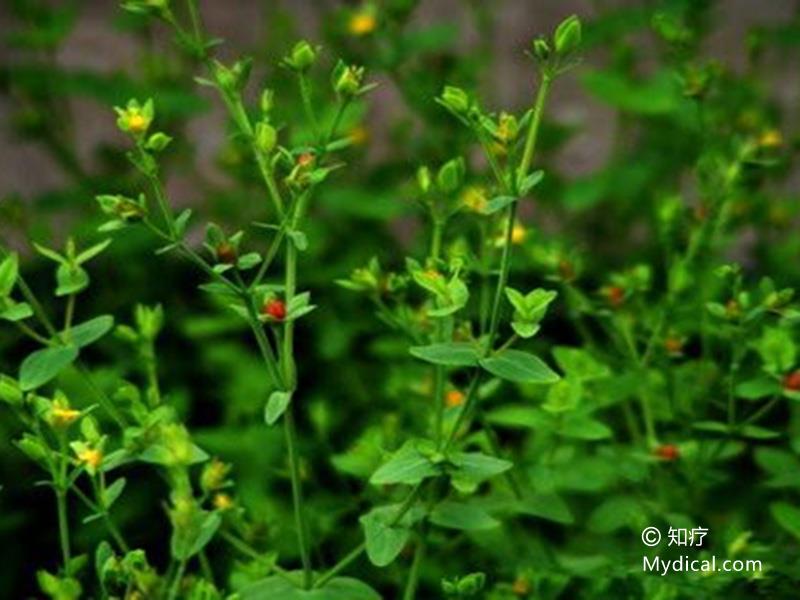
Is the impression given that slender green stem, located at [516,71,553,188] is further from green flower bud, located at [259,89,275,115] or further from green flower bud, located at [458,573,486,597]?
green flower bud, located at [458,573,486,597]

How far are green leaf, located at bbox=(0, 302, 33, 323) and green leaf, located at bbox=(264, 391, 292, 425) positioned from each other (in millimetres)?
267

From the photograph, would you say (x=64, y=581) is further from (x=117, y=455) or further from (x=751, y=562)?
(x=751, y=562)

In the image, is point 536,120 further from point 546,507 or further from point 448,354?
point 546,507

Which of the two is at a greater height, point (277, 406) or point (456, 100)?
point (456, 100)

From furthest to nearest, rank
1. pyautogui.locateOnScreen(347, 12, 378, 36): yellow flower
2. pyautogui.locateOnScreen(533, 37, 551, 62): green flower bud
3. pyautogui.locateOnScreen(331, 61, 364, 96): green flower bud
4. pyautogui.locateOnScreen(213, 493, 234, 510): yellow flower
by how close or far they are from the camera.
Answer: pyautogui.locateOnScreen(347, 12, 378, 36): yellow flower
pyautogui.locateOnScreen(213, 493, 234, 510): yellow flower
pyautogui.locateOnScreen(331, 61, 364, 96): green flower bud
pyautogui.locateOnScreen(533, 37, 551, 62): green flower bud

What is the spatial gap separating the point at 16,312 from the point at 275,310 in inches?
10.8

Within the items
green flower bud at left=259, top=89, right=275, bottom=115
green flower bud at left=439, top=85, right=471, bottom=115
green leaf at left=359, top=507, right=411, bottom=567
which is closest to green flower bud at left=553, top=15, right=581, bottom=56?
green flower bud at left=439, top=85, right=471, bottom=115

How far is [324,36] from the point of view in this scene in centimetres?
308

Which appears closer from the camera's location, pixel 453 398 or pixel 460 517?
pixel 460 517

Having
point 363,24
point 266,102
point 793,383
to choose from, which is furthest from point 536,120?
point 363,24

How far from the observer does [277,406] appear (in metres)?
1.53

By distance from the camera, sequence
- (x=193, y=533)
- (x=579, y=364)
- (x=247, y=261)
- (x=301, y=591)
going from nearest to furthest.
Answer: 1. (x=193, y=533)
2. (x=247, y=261)
3. (x=301, y=591)
4. (x=579, y=364)

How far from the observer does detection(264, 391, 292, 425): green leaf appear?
1509 mm

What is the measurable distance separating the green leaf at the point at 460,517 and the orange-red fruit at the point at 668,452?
0.32 meters
